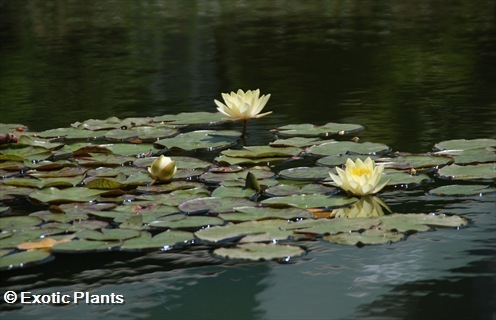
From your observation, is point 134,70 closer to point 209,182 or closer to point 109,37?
point 109,37

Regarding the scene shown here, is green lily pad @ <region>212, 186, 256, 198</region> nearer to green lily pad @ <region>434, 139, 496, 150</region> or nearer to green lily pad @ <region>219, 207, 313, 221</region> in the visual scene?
green lily pad @ <region>219, 207, 313, 221</region>

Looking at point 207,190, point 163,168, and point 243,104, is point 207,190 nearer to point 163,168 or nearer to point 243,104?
point 163,168

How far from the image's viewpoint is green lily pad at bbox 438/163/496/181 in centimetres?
312

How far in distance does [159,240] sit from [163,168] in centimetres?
61

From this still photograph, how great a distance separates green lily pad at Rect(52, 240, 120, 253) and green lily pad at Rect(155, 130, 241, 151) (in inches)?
49.4

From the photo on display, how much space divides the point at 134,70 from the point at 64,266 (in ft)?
14.5

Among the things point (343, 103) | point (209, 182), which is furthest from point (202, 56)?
point (209, 182)

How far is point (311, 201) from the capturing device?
9.61ft

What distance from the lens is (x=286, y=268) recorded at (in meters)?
2.38

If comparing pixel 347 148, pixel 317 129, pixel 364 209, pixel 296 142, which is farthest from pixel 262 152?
pixel 364 209

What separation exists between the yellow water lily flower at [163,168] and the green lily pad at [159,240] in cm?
54

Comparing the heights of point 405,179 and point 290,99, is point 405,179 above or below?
below

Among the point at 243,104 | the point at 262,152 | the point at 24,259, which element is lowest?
the point at 24,259

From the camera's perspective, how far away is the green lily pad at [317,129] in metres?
3.96
